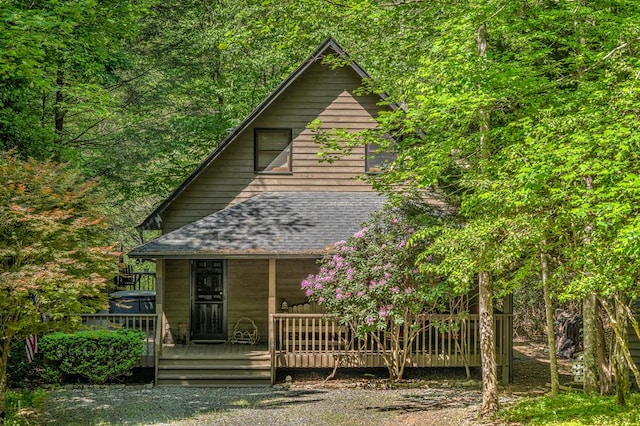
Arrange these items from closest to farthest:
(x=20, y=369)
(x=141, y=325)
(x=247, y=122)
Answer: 1. (x=20, y=369)
2. (x=141, y=325)
3. (x=247, y=122)

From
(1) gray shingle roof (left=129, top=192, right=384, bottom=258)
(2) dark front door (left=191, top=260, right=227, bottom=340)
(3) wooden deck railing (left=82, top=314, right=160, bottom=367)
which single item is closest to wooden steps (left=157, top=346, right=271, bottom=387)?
(3) wooden deck railing (left=82, top=314, right=160, bottom=367)

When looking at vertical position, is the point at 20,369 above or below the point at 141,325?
below

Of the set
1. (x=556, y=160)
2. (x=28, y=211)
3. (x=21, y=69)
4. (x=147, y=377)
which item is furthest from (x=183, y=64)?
(x=556, y=160)

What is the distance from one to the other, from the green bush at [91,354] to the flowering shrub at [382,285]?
400 cm

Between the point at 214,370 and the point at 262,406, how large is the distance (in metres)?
2.49

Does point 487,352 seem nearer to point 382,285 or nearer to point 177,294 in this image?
point 382,285

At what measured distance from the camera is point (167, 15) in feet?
83.1

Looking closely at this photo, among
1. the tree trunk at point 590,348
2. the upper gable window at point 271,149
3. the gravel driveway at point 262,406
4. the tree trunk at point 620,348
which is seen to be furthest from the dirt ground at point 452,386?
the upper gable window at point 271,149

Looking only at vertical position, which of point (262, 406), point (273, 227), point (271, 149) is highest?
point (271, 149)

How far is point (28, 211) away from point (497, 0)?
7.67 m

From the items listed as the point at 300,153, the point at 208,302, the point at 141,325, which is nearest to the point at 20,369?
the point at 141,325

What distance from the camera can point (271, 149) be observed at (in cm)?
1700

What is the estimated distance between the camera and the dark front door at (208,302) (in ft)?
53.8

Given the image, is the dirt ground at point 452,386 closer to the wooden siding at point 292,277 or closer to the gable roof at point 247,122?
the wooden siding at point 292,277
